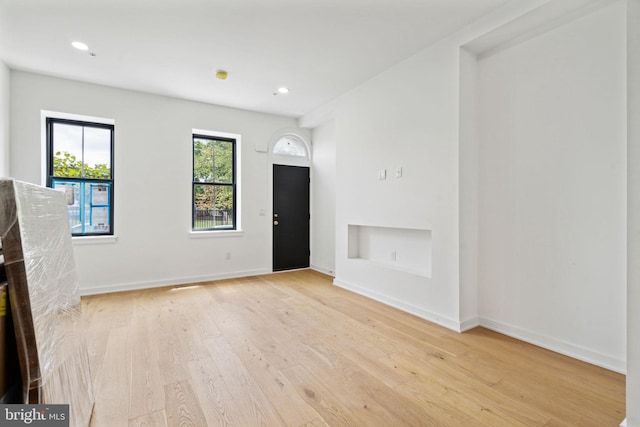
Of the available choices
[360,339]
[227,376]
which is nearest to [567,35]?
[360,339]

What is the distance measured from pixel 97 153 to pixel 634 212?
5.49 metres

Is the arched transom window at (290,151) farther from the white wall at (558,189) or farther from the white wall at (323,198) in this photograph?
the white wall at (558,189)

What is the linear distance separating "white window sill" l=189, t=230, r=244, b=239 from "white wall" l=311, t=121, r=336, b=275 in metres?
1.42

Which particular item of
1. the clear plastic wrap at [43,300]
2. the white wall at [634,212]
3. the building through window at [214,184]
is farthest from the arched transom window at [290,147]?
the white wall at [634,212]

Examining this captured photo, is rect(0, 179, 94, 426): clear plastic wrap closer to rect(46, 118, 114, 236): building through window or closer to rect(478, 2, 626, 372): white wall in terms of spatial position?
rect(46, 118, 114, 236): building through window

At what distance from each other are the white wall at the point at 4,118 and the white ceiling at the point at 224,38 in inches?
6.6

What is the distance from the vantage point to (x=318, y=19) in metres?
2.59

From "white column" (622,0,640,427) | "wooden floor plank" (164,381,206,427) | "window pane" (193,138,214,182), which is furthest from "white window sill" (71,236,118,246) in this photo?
"white column" (622,0,640,427)

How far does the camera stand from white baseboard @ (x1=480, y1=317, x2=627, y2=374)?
211 cm

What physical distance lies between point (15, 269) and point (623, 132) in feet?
11.5

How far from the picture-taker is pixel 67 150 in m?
3.98

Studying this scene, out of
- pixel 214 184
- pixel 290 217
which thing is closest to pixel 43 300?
pixel 214 184

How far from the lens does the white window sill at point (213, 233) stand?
460 cm

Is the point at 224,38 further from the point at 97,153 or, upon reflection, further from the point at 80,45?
the point at 97,153
